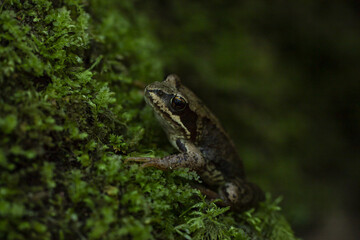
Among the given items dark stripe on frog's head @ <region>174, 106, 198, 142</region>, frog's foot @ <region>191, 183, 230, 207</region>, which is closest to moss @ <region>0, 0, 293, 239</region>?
frog's foot @ <region>191, 183, 230, 207</region>

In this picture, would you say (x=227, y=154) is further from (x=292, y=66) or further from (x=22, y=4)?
(x=292, y=66)

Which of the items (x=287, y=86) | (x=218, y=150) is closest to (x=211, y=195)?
(x=218, y=150)

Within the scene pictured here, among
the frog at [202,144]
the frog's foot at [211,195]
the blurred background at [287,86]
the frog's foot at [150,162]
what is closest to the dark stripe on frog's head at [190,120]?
the frog at [202,144]

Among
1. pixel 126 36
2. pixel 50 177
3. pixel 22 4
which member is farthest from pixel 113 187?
pixel 126 36

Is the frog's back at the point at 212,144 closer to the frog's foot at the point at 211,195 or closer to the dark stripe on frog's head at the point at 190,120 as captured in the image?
the dark stripe on frog's head at the point at 190,120

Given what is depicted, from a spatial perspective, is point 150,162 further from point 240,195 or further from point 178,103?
point 240,195

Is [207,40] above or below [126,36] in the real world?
above
